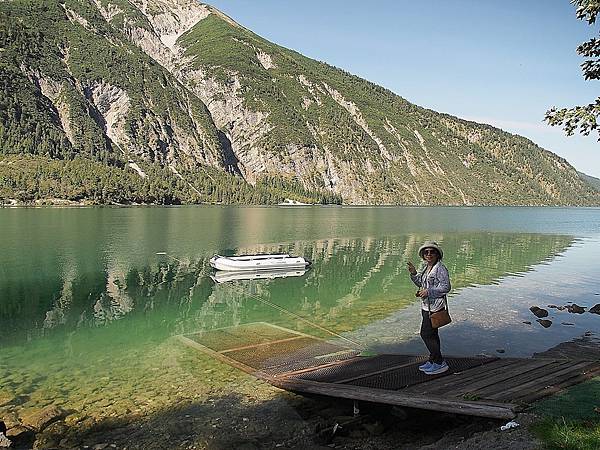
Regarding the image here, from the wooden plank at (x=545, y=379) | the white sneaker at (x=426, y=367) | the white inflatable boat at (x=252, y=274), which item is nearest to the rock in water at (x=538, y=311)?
the wooden plank at (x=545, y=379)

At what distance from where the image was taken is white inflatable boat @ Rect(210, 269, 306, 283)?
4376cm

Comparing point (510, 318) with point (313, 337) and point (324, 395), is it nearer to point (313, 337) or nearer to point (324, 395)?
point (313, 337)

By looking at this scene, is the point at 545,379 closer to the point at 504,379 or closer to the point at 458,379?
the point at 504,379

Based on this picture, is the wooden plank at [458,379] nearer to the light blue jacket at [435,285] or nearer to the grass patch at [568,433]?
the light blue jacket at [435,285]

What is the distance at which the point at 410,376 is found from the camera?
14.9 metres

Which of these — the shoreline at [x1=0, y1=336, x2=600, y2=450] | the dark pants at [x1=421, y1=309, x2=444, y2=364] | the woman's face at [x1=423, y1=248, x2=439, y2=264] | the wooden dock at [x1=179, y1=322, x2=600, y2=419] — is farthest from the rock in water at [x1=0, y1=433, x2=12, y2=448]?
the woman's face at [x1=423, y1=248, x2=439, y2=264]

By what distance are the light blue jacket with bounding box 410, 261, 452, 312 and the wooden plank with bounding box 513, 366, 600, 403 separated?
2.82 m

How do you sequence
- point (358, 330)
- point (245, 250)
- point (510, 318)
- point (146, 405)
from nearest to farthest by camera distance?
point (146, 405) → point (358, 330) → point (510, 318) → point (245, 250)

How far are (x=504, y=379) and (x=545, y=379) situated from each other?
105cm

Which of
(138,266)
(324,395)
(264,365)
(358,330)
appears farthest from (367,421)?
(138,266)

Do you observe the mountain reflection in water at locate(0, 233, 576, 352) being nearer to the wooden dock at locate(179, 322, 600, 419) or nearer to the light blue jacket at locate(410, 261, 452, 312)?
the wooden dock at locate(179, 322, 600, 419)

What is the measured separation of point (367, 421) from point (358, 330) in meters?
12.9

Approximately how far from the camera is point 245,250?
6362cm

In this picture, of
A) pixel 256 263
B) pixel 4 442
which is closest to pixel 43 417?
pixel 4 442
